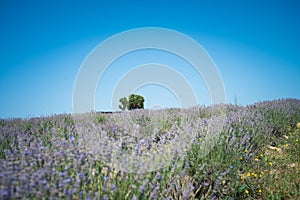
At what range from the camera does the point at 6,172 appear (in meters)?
1.23

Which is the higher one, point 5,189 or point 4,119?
point 4,119

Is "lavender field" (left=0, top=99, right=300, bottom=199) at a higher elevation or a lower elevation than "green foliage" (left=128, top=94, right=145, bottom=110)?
lower

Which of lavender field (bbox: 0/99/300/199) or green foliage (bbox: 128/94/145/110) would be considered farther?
green foliage (bbox: 128/94/145/110)

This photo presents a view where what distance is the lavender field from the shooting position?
146 cm

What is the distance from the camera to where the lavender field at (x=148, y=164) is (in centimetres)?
146

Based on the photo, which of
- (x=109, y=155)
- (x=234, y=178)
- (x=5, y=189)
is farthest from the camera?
(x=234, y=178)

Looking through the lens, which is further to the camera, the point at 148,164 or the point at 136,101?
the point at 136,101

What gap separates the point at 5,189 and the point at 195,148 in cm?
186

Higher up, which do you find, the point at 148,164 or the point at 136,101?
the point at 136,101

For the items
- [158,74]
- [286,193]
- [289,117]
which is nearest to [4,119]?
[158,74]

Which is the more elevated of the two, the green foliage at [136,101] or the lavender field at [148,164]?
the green foliage at [136,101]

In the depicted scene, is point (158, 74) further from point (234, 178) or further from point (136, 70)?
point (234, 178)

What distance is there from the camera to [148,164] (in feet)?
6.08

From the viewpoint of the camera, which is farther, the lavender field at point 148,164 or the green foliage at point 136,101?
the green foliage at point 136,101
